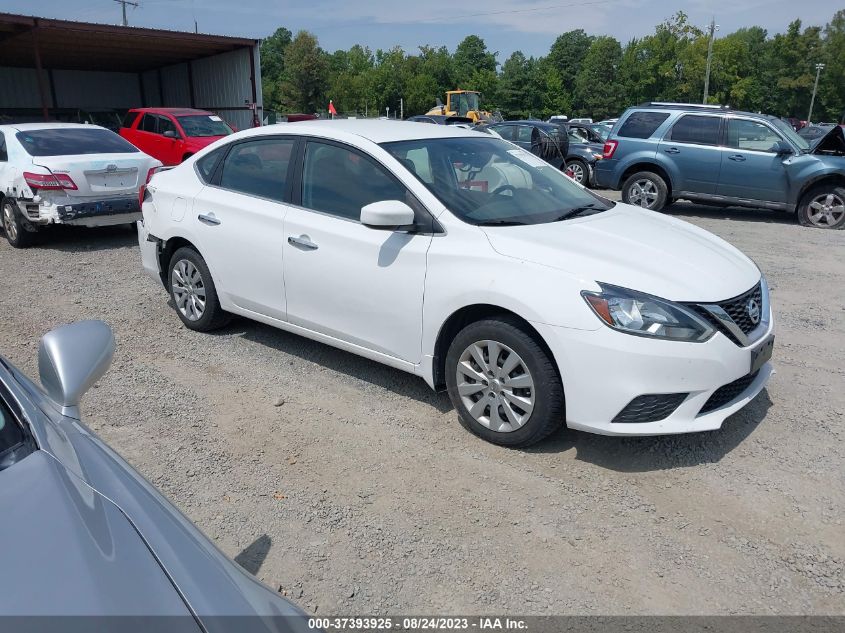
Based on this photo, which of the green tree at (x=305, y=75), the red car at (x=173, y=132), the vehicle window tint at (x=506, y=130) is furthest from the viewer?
the green tree at (x=305, y=75)

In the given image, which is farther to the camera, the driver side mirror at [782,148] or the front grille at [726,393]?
the driver side mirror at [782,148]

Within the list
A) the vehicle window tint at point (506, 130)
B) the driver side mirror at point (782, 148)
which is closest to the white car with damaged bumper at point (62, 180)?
the vehicle window tint at point (506, 130)

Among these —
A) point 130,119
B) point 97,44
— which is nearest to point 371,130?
point 130,119

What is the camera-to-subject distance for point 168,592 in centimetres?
141

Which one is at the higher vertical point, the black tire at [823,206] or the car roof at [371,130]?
the car roof at [371,130]

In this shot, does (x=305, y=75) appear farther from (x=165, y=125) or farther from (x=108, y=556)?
(x=108, y=556)

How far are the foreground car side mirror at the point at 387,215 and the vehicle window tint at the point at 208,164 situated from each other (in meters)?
1.92

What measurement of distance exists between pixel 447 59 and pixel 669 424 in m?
92.0

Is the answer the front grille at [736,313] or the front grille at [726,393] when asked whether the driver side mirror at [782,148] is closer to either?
the front grille at [736,313]

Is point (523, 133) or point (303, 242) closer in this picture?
point (303, 242)

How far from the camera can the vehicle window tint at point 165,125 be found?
14.4 metres

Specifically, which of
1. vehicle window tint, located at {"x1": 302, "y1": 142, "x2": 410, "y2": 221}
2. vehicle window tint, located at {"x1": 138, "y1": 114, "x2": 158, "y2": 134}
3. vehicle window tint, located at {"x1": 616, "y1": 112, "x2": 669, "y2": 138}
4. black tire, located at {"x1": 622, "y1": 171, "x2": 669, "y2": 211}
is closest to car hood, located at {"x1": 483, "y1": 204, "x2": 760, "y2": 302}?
vehicle window tint, located at {"x1": 302, "y1": 142, "x2": 410, "y2": 221}

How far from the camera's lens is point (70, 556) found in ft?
4.67

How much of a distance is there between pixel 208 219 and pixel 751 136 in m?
9.52
